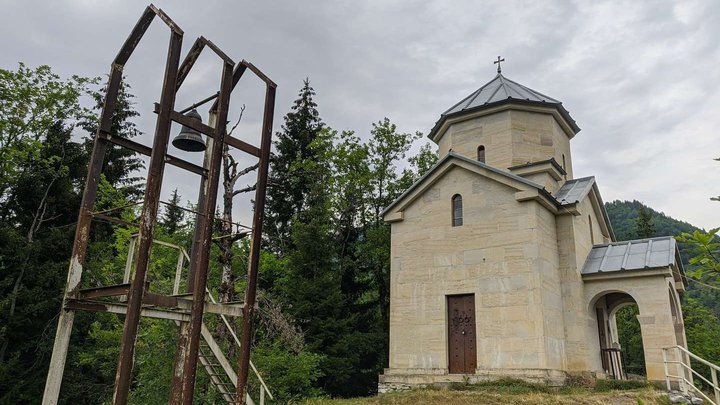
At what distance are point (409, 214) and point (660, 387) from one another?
28.8ft

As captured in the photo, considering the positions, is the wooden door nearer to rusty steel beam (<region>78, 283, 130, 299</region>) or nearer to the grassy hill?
the grassy hill

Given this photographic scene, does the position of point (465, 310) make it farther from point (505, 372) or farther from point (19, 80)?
point (19, 80)

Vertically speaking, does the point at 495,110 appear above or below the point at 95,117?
below

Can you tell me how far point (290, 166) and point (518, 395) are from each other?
19.8 meters

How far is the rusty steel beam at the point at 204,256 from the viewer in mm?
6816

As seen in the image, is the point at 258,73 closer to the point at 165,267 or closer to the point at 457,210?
the point at 457,210

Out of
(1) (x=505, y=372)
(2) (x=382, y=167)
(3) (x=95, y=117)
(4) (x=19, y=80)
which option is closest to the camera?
(1) (x=505, y=372)

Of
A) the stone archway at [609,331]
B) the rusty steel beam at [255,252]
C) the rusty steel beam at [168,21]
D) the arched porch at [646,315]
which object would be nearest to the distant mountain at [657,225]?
the stone archway at [609,331]

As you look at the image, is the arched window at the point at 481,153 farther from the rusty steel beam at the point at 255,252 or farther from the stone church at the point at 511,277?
the rusty steel beam at the point at 255,252

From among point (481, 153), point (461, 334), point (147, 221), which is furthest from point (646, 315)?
point (147, 221)

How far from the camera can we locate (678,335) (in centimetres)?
1666

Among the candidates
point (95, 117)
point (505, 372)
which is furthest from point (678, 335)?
point (95, 117)

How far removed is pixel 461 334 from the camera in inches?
596

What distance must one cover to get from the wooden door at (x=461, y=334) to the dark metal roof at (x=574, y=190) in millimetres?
4770
